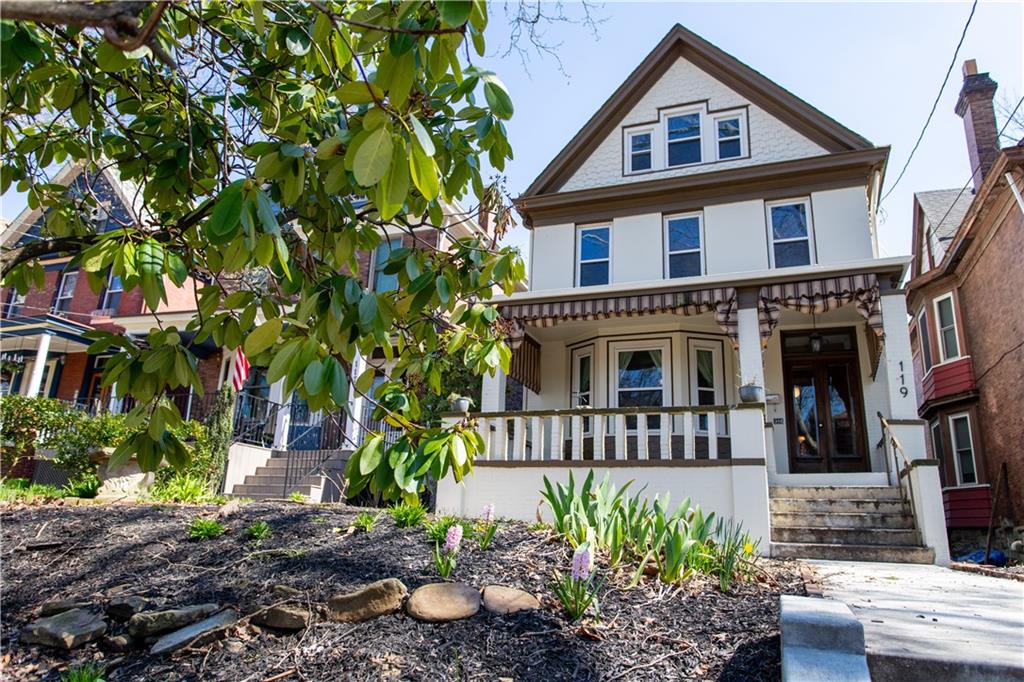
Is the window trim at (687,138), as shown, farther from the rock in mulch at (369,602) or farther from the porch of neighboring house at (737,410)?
the rock in mulch at (369,602)

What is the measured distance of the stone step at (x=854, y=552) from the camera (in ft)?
23.7

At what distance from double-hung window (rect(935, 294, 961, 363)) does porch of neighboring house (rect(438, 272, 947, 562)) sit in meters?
5.73

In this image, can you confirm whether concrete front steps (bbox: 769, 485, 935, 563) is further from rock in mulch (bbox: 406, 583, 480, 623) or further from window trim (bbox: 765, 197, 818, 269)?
rock in mulch (bbox: 406, 583, 480, 623)

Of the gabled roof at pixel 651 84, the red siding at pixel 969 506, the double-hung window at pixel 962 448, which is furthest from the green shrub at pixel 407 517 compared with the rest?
the double-hung window at pixel 962 448

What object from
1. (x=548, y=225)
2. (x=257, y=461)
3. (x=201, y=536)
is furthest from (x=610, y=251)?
(x=201, y=536)

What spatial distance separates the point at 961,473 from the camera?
14672 mm

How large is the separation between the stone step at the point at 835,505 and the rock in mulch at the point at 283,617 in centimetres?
650

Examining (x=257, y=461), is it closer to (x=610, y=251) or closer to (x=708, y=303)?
(x=610, y=251)

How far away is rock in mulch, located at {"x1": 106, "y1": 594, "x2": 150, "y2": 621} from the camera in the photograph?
12.8 ft

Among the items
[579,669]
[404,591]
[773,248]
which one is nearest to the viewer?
[579,669]

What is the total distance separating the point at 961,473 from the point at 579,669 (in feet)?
50.6

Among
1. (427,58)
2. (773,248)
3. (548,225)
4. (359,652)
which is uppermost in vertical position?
(548,225)

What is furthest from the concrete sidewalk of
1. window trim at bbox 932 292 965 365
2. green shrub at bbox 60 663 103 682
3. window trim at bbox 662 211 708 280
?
window trim at bbox 932 292 965 365

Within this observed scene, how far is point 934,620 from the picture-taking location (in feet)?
11.7
